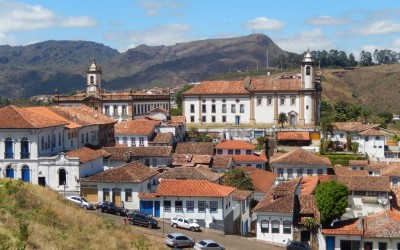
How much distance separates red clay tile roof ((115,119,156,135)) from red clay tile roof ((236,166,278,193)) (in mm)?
12408

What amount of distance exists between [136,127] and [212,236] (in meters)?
27.4

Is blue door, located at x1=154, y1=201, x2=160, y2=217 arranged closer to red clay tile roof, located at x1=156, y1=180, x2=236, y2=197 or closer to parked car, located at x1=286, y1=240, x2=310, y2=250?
red clay tile roof, located at x1=156, y1=180, x2=236, y2=197

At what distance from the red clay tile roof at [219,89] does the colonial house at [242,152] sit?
19.3 meters

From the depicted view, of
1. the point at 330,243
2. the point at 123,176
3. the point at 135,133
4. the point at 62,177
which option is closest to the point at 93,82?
the point at 135,133

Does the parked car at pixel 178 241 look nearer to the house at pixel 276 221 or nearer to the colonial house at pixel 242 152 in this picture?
the house at pixel 276 221

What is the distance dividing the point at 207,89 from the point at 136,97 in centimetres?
1086

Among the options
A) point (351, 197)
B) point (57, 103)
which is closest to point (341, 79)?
point (57, 103)

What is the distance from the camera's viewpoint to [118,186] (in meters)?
36.8

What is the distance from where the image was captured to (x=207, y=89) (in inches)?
3157

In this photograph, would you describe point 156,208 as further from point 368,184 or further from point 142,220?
point 368,184

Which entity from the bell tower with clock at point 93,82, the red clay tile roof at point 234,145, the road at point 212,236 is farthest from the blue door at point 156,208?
the bell tower with clock at point 93,82

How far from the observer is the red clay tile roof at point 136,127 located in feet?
189

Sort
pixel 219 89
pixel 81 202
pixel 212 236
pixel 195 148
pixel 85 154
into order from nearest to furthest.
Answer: pixel 212 236
pixel 81 202
pixel 85 154
pixel 195 148
pixel 219 89

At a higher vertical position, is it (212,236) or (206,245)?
(206,245)
